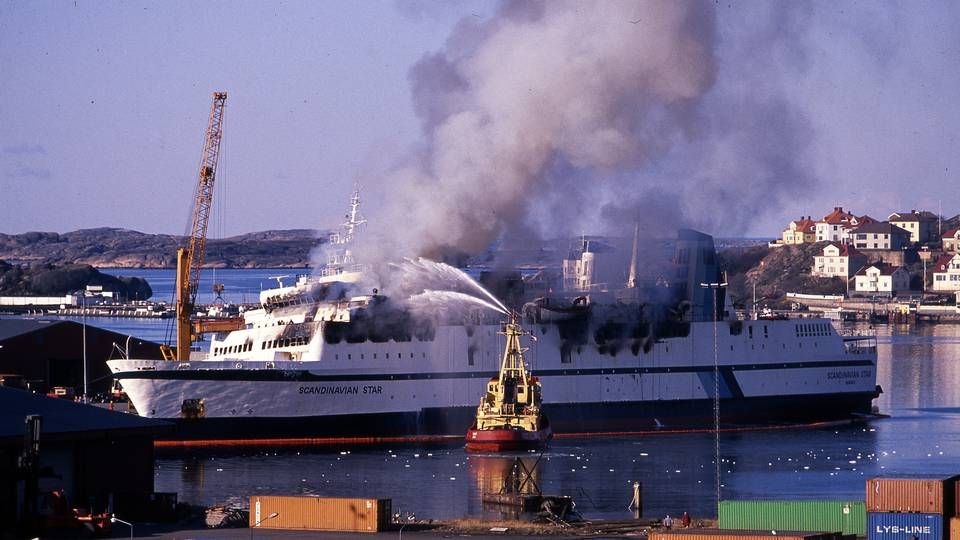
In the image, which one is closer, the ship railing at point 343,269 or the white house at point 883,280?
the ship railing at point 343,269

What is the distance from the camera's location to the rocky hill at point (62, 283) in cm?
15525

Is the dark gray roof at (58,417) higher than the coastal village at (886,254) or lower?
lower

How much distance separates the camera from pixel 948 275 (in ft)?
461

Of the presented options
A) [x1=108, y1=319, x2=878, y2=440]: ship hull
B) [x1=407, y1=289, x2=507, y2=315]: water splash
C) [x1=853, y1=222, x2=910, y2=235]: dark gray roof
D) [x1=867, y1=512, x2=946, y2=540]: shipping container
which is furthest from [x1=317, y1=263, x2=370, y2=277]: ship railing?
[x1=853, y1=222, x2=910, y2=235]: dark gray roof

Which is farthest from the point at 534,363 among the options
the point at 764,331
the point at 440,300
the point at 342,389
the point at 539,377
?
the point at 764,331

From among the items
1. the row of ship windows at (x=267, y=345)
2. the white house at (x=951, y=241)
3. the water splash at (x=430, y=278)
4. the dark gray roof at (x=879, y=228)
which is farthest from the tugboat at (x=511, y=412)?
the dark gray roof at (x=879, y=228)

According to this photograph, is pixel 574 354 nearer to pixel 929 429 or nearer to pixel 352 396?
pixel 352 396

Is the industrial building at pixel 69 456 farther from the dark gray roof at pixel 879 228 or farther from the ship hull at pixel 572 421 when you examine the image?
the dark gray roof at pixel 879 228

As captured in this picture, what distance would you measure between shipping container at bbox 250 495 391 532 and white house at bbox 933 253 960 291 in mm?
118270

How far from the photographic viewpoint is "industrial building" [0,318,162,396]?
54.2m

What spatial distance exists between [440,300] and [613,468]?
382 inches

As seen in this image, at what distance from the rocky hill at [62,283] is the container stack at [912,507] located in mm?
134921

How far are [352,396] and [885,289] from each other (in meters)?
102

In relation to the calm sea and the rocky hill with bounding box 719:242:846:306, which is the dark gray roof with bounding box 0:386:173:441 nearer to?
the calm sea
